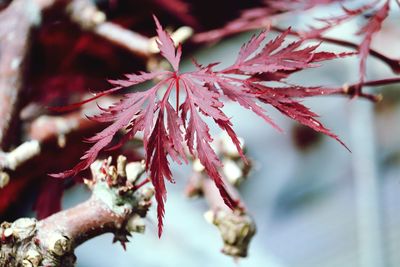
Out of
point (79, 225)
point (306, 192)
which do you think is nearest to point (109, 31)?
point (79, 225)

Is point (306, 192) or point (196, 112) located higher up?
point (306, 192)

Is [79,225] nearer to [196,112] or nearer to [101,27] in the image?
[196,112]

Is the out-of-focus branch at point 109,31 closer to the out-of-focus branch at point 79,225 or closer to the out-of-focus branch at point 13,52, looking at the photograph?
the out-of-focus branch at point 13,52

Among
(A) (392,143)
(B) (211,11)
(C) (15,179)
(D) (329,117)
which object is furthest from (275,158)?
(C) (15,179)

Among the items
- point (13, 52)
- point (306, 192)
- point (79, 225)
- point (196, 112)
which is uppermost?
point (306, 192)

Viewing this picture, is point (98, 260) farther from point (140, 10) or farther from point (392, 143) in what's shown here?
point (392, 143)

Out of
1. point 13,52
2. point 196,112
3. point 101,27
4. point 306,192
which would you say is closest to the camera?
point 196,112

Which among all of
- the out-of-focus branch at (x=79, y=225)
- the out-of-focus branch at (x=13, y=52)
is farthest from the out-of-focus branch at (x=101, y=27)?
the out-of-focus branch at (x=79, y=225)
